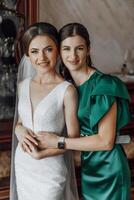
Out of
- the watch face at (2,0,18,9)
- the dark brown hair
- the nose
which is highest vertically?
the watch face at (2,0,18,9)

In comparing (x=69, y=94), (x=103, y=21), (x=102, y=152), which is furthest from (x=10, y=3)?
(x=102, y=152)

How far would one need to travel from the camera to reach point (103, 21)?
2.56 meters

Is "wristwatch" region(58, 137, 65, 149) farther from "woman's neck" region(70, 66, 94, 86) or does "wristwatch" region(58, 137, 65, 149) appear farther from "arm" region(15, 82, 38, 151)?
"woman's neck" region(70, 66, 94, 86)

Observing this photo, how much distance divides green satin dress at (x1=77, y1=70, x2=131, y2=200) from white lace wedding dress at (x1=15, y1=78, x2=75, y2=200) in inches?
3.4

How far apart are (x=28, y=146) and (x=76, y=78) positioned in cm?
30

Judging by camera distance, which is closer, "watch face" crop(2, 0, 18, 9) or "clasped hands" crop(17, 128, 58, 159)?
"clasped hands" crop(17, 128, 58, 159)

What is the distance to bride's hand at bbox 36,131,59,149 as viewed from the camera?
51.4 inches

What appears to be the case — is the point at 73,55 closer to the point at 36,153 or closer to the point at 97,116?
the point at 97,116

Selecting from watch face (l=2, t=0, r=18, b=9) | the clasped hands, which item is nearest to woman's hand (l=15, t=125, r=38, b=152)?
the clasped hands

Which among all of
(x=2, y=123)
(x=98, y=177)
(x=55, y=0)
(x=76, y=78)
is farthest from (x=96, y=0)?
(x=98, y=177)

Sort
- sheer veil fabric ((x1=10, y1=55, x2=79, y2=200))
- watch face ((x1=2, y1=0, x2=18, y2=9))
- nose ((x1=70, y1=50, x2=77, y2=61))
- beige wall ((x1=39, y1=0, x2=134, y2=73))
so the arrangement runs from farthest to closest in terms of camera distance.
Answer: beige wall ((x1=39, y1=0, x2=134, y2=73)) → watch face ((x1=2, y1=0, x2=18, y2=9)) → sheer veil fabric ((x1=10, y1=55, x2=79, y2=200)) → nose ((x1=70, y1=50, x2=77, y2=61))

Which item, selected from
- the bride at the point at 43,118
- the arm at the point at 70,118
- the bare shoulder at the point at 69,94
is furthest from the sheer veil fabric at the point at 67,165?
the bare shoulder at the point at 69,94

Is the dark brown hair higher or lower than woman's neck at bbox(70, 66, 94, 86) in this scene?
higher

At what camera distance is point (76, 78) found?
1.36 m
